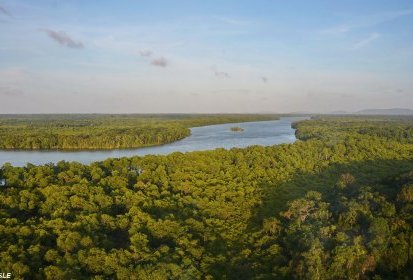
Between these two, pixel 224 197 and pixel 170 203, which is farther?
pixel 224 197

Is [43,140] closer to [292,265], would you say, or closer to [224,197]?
[224,197]

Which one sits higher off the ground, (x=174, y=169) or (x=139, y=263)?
(x=174, y=169)

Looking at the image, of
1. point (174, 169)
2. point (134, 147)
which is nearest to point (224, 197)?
point (174, 169)

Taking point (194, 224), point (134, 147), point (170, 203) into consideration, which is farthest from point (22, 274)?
point (134, 147)

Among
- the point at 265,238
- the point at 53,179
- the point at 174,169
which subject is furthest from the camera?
the point at 174,169

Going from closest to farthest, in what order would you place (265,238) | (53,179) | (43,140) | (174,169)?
(265,238)
(53,179)
(174,169)
(43,140)

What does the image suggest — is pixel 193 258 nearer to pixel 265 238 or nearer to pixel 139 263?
pixel 139 263
